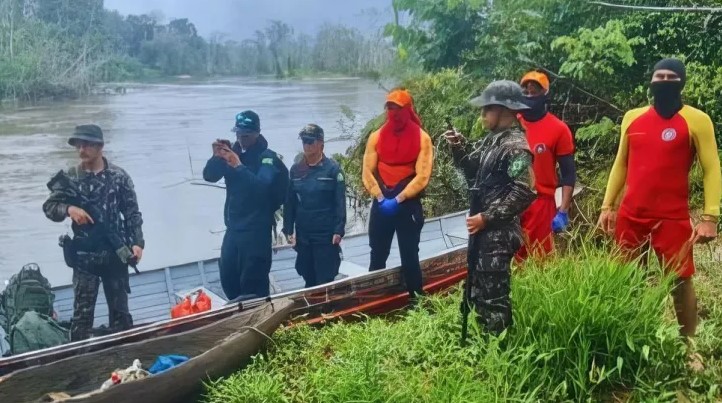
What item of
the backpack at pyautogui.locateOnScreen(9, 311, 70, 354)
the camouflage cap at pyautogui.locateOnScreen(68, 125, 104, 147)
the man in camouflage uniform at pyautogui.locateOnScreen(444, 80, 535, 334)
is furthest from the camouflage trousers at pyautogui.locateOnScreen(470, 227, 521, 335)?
the backpack at pyautogui.locateOnScreen(9, 311, 70, 354)

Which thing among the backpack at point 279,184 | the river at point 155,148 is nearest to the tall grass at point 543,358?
the backpack at point 279,184

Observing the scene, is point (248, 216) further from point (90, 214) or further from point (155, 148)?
point (155, 148)

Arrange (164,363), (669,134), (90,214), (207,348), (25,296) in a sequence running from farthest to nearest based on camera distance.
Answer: (25,296), (90,214), (207,348), (164,363), (669,134)

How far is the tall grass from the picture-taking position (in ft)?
8.55

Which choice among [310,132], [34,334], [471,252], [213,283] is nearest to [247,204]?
[310,132]

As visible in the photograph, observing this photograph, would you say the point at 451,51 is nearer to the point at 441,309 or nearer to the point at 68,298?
the point at 441,309

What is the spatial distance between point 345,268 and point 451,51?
98.3 inches

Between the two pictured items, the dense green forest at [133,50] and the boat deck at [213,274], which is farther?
the boat deck at [213,274]

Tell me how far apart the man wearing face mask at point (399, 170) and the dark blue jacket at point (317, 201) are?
29 cm

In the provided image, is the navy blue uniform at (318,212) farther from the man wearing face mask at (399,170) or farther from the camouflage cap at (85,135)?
the camouflage cap at (85,135)

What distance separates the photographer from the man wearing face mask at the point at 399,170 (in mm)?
3598

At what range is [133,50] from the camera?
16.2 feet

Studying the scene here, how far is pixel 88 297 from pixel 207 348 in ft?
2.95

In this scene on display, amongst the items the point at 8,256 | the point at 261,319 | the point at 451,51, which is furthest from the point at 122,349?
the point at 451,51
